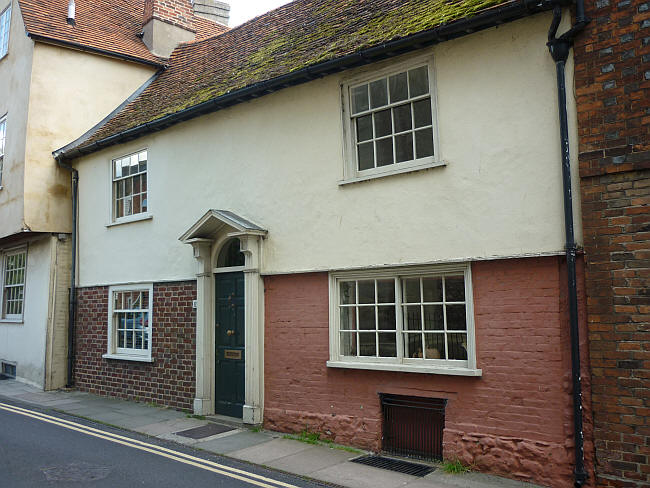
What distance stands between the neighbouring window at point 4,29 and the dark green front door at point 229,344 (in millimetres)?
10069

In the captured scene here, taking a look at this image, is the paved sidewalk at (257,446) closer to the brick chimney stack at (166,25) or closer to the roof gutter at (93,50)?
the roof gutter at (93,50)

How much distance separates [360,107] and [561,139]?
308 cm

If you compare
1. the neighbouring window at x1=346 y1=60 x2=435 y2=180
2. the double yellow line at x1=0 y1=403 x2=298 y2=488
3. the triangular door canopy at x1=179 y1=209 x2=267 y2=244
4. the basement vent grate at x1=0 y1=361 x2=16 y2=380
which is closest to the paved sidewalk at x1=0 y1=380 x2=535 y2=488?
the double yellow line at x1=0 y1=403 x2=298 y2=488

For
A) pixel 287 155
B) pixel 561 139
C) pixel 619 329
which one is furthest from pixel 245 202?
pixel 619 329

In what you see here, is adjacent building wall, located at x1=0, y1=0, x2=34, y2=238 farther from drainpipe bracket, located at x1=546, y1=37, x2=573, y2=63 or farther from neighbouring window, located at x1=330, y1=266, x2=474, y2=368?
drainpipe bracket, located at x1=546, y1=37, x2=573, y2=63

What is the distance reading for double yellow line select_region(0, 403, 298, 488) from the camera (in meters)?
6.57

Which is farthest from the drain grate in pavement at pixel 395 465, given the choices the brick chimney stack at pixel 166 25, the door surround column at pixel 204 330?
the brick chimney stack at pixel 166 25

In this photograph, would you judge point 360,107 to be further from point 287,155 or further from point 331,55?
point 287,155

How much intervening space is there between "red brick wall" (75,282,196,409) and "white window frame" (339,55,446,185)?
4136mm

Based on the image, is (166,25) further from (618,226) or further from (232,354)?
(618,226)

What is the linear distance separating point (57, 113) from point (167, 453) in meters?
9.40

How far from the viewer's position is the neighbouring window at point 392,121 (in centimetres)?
768

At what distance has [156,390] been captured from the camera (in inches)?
436

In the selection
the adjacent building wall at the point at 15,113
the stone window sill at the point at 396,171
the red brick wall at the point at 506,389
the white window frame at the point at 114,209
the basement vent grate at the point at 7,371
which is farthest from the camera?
the basement vent grate at the point at 7,371
